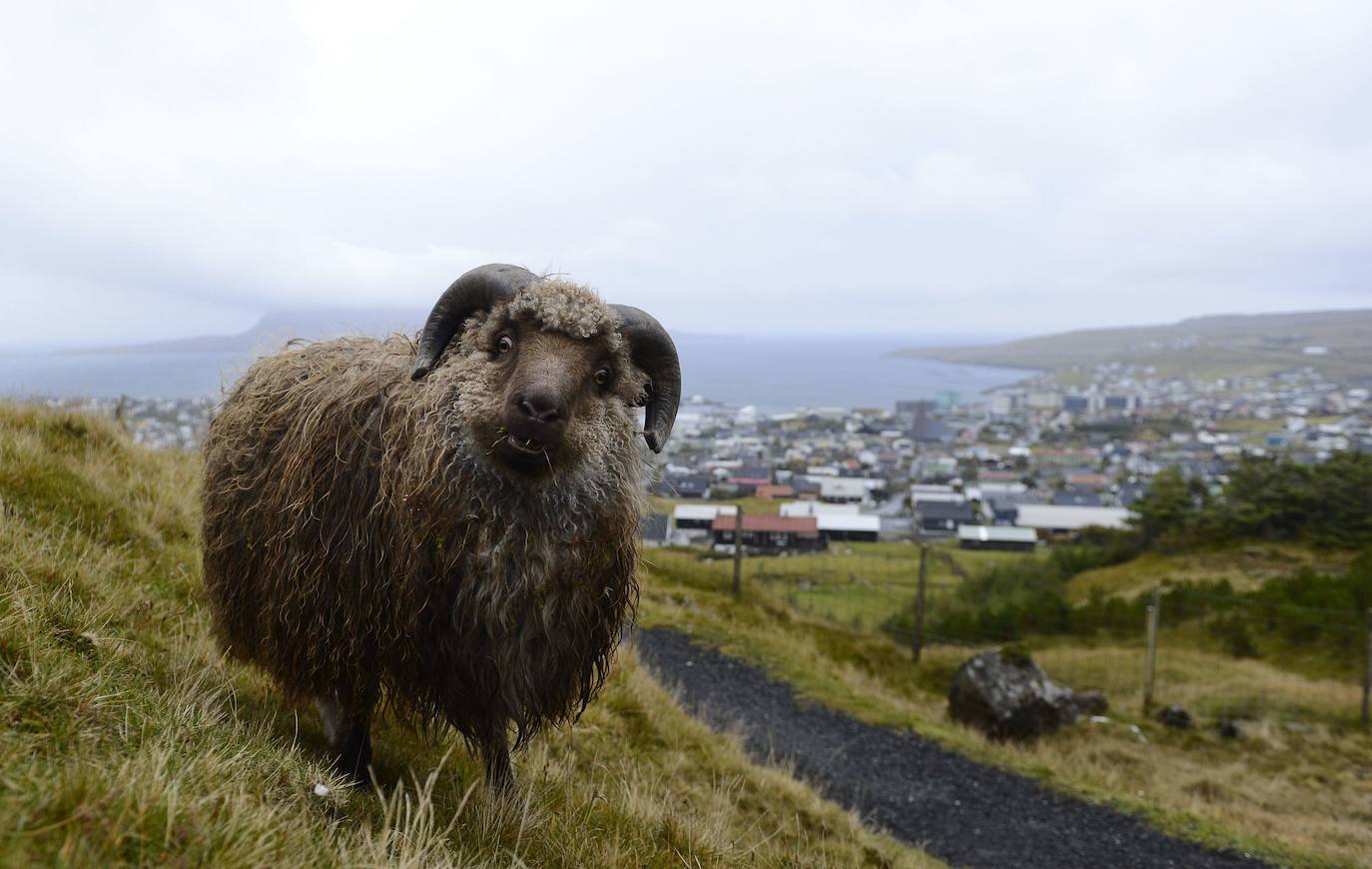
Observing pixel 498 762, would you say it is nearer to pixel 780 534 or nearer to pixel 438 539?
pixel 438 539

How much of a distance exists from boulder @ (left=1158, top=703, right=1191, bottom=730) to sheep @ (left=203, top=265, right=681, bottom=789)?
1289 cm

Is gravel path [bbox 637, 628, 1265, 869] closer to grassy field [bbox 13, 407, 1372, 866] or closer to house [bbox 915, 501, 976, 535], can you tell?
grassy field [bbox 13, 407, 1372, 866]

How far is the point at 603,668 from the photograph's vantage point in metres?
4.26

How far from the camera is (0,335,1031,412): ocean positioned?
61.6 feet

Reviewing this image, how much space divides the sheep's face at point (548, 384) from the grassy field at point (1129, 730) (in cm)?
828

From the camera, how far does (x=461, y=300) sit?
12.8ft

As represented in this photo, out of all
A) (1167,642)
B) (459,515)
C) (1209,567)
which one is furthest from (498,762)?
(1209,567)

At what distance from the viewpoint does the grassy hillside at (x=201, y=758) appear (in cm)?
204

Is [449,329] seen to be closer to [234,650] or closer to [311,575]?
[311,575]

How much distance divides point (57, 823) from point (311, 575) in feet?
7.43

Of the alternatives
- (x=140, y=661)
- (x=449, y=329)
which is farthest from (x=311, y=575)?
(x=449, y=329)

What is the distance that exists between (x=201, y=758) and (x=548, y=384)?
6.04 feet

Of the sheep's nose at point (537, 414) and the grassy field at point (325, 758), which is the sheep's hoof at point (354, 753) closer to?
the grassy field at point (325, 758)

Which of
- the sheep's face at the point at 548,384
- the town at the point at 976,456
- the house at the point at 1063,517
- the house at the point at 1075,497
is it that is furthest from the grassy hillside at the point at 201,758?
the house at the point at 1075,497
